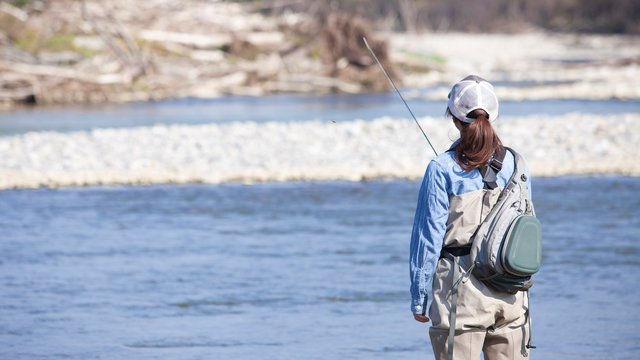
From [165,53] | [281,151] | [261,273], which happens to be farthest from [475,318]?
[165,53]

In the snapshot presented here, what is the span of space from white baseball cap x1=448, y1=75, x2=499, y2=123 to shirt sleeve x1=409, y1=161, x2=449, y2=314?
239 millimetres

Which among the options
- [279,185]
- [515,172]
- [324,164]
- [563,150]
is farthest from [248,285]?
[563,150]

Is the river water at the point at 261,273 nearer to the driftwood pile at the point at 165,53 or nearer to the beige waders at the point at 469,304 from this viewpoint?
the beige waders at the point at 469,304

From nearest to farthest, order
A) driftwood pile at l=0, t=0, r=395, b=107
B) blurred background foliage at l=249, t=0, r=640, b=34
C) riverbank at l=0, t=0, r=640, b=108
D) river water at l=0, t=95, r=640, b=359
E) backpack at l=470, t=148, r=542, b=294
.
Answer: backpack at l=470, t=148, r=542, b=294 < river water at l=0, t=95, r=640, b=359 < riverbank at l=0, t=0, r=640, b=108 < driftwood pile at l=0, t=0, r=395, b=107 < blurred background foliage at l=249, t=0, r=640, b=34

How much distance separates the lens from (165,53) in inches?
1532

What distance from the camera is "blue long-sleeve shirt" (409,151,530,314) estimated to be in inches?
190

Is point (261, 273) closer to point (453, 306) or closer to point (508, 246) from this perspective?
point (453, 306)

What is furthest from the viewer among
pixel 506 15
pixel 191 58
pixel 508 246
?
pixel 506 15

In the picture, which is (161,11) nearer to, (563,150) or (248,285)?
(563,150)

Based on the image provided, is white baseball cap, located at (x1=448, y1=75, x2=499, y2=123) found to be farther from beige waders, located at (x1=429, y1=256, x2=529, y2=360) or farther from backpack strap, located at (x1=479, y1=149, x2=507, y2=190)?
beige waders, located at (x1=429, y1=256, x2=529, y2=360)

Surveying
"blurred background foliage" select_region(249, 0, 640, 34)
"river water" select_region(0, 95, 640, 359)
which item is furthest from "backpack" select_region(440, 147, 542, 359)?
"blurred background foliage" select_region(249, 0, 640, 34)

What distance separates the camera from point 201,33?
1574 inches

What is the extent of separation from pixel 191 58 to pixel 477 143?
1368 inches

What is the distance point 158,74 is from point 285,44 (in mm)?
4370
